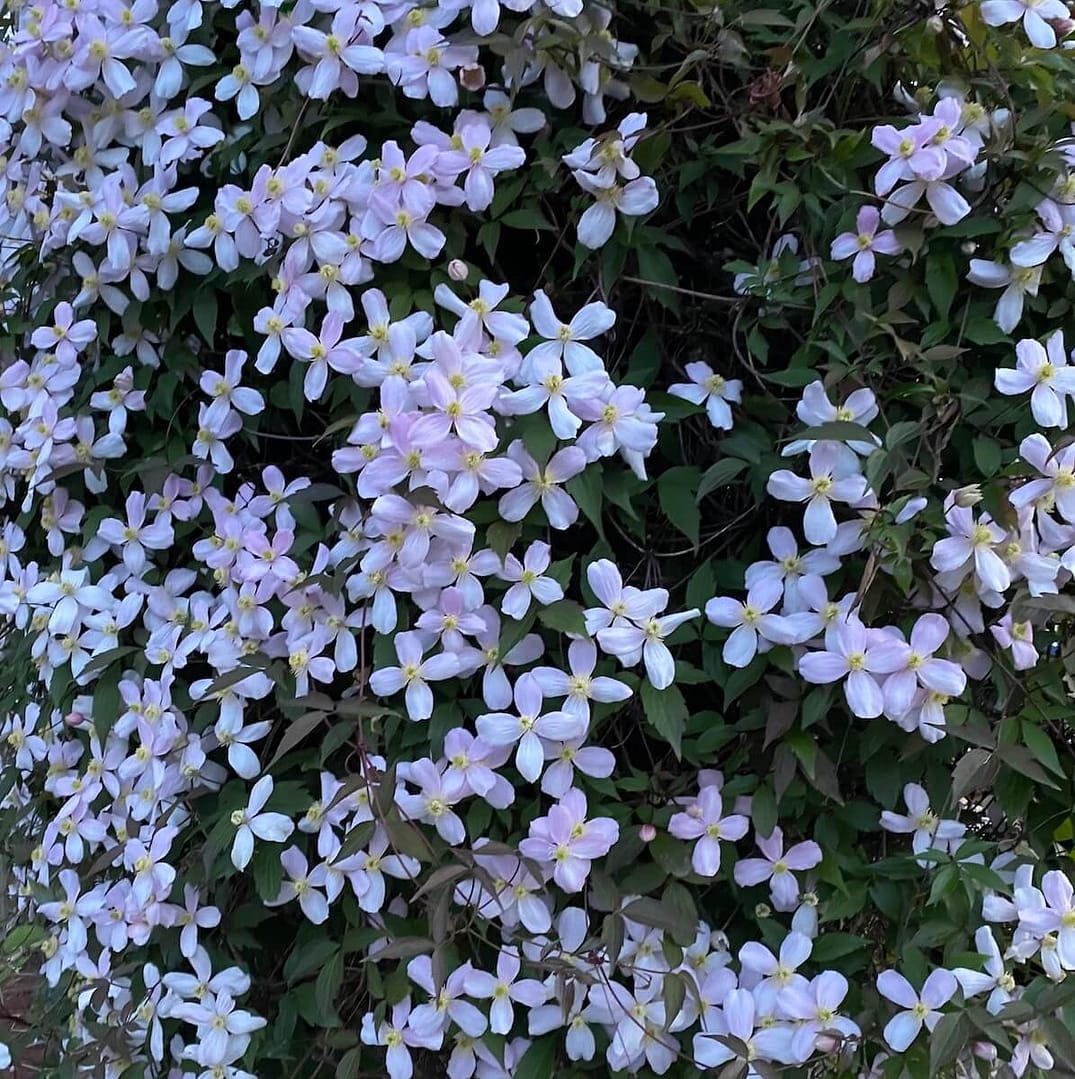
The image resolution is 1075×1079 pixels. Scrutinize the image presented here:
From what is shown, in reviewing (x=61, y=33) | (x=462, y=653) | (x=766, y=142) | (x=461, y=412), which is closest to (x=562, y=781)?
(x=462, y=653)

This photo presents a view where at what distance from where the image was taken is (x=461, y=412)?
0.84 meters

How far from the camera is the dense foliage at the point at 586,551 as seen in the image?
0.86m

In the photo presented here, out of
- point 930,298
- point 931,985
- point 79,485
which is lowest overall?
point 931,985

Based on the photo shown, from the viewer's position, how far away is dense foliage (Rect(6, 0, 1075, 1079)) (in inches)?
34.0

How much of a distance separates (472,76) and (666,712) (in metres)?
0.58

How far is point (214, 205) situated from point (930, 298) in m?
0.69

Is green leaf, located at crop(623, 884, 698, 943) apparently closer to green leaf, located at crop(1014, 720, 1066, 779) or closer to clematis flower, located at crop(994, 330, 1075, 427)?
green leaf, located at crop(1014, 720, 1066, 779)

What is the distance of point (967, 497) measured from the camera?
2.75 feet

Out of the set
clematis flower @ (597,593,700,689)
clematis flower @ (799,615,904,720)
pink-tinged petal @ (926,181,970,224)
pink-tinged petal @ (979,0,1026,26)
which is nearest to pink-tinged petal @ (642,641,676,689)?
clematis flower @ (597,593,700,689)

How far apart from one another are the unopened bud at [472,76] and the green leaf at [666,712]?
1.79 feet

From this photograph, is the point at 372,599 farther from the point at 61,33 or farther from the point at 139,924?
the point at 61,33

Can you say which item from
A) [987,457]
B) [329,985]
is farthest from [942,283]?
[329,985]

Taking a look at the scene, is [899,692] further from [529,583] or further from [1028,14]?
[1028,14]

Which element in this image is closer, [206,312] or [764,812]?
[764,812]
